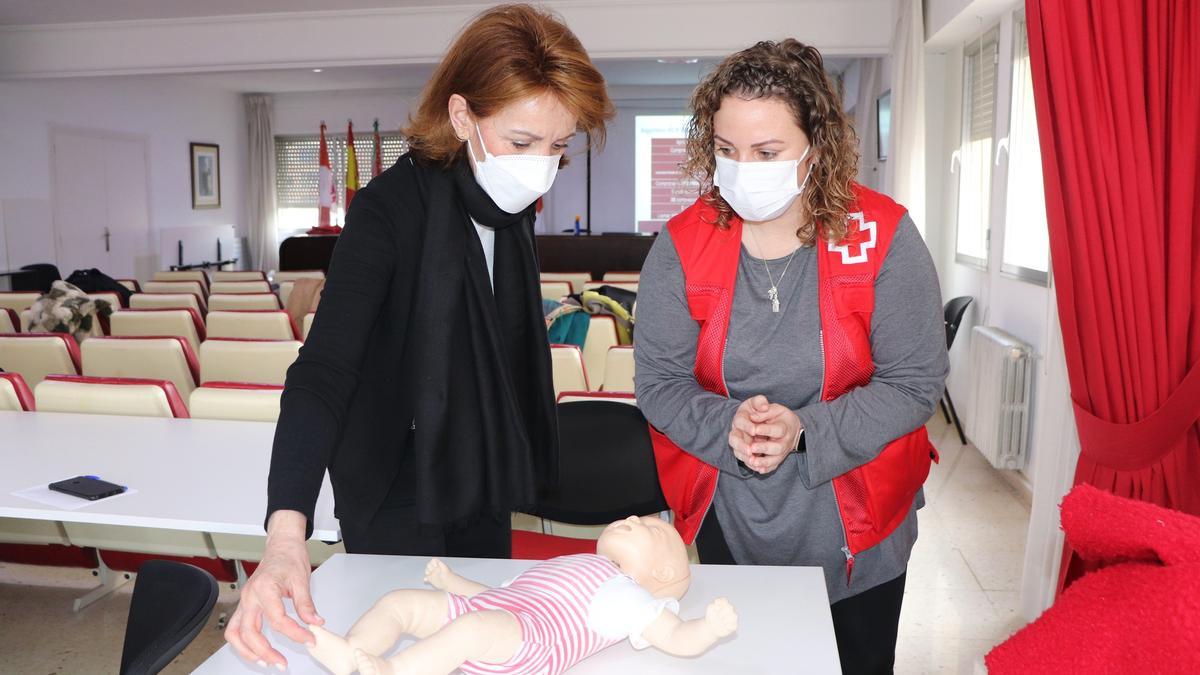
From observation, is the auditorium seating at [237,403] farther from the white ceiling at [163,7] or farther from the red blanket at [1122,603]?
the white ceiling at [163,7]

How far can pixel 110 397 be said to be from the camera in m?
2.92

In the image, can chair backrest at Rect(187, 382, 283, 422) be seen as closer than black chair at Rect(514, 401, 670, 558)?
No

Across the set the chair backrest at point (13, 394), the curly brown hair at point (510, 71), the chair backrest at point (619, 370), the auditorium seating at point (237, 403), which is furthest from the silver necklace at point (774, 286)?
the chair backrest at point (13, 394)

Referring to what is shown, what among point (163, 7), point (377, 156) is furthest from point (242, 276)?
point (377, 156)

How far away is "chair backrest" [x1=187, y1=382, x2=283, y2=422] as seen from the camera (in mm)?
2809

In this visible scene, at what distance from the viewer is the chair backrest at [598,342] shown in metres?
4.31

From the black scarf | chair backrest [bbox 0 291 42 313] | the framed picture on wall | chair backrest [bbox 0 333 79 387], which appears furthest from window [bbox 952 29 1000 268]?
the framed picture on wall

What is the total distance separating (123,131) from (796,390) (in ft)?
40.0

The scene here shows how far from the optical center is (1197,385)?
1852 mm

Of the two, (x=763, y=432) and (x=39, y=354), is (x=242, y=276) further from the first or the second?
(x=763, y=432)

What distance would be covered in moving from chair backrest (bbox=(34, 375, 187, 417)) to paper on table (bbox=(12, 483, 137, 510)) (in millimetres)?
712

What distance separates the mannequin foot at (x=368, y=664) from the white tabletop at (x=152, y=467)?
925 millimetres

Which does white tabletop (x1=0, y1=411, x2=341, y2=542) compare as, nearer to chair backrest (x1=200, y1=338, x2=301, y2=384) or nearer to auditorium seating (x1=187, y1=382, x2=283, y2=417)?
auditorium seating (x1=187, y1=382, x2=283, y2=417)

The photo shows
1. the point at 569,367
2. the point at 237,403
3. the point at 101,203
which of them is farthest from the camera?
the point at 101,203
